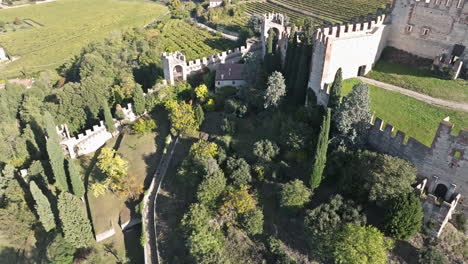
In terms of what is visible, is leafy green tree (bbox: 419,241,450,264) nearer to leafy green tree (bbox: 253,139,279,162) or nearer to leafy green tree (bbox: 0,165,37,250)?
leafy green tree (bbox: 253,139,279,162)

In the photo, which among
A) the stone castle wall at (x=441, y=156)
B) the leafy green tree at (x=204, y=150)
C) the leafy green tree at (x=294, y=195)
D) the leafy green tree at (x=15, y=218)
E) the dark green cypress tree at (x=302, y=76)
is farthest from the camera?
the dark green cypress tree at (x=302, y=76)

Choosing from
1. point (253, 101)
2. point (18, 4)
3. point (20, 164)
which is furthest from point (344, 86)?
→ point (18, 4)

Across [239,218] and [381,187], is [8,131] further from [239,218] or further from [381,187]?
[381,187]

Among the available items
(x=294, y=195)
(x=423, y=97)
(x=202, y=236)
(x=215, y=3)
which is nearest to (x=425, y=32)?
(x=423, y=97)

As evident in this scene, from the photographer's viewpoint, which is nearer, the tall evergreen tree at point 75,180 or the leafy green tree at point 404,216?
the leafy green tree at point 404,216

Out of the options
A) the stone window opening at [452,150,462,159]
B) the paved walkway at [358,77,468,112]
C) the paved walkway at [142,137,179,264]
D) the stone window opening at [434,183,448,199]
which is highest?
the paved walkway at [358,77,468,112]

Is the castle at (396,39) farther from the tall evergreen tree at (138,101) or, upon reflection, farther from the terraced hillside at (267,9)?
the terraced hillside at (267,9)

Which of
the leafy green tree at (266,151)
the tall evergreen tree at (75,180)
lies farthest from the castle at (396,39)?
the tall evergreen tree at (75,180)

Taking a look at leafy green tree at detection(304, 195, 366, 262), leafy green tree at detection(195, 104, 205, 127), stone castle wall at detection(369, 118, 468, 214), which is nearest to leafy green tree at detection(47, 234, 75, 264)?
leafy green tree at detection(195, 104, 205, 127)
